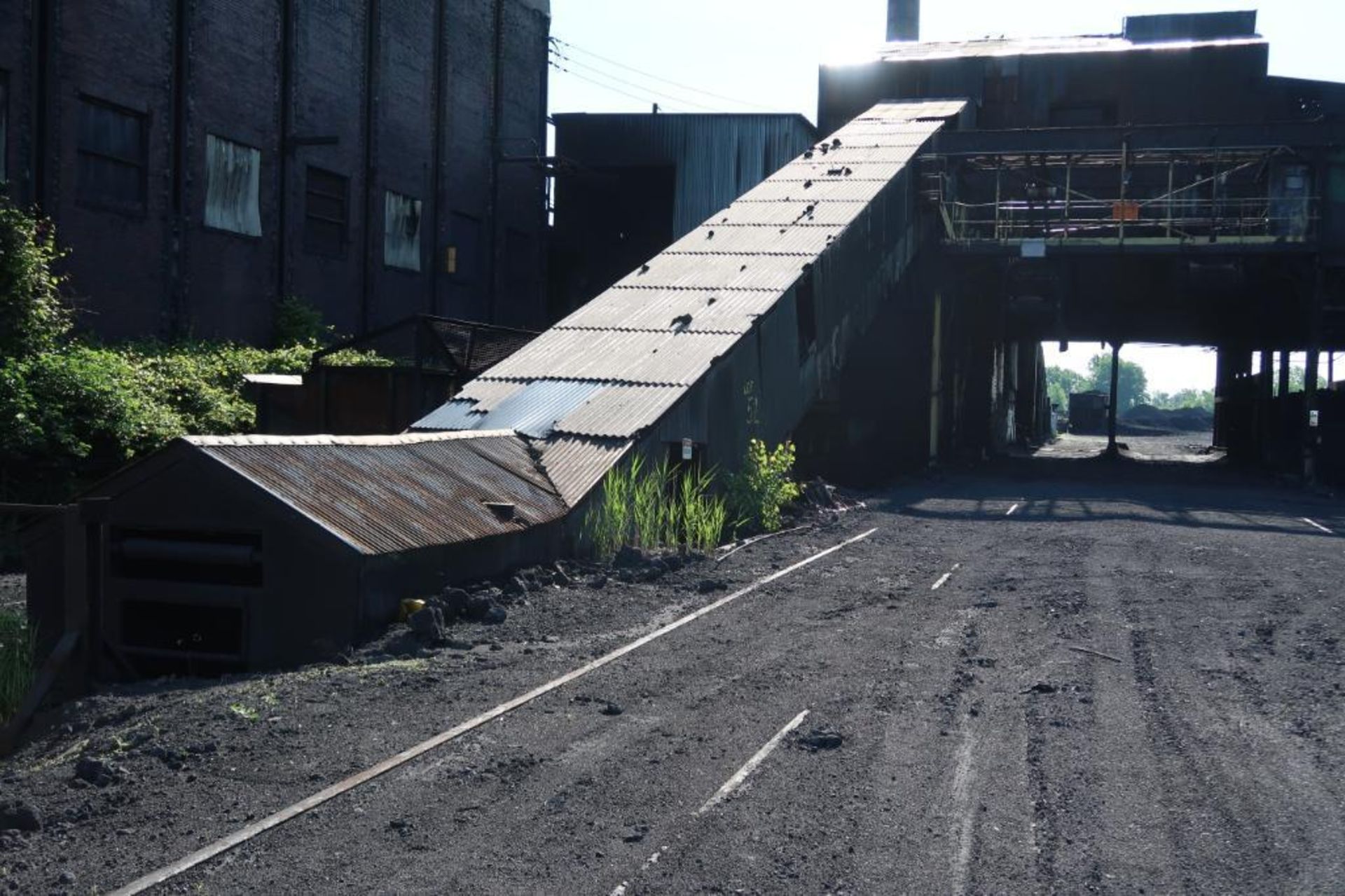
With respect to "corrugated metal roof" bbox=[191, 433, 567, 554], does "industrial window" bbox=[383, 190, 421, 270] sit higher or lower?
higher

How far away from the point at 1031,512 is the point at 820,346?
13.7 feet

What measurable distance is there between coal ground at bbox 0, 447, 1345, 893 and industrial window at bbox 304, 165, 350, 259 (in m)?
18.5

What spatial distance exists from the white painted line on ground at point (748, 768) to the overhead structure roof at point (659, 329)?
6126 millimetres

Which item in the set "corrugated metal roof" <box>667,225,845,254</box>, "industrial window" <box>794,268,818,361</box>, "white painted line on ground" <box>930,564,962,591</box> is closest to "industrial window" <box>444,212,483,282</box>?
"corrugated metal roof" <box>667,225,845,254</box>

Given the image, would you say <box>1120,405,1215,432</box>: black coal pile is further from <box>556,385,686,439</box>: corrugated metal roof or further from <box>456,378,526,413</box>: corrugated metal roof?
<box>456,378,526,413</box>: corrugated metal roof

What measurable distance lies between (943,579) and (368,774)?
→ 766 cm

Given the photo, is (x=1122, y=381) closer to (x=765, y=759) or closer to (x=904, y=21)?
(x=904, y=21)

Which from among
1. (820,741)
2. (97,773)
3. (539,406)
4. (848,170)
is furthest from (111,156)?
(820,741)

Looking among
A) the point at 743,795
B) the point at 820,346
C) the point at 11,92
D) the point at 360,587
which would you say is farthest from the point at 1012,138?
the point at 743,795

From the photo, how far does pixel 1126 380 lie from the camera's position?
179000 millimetres

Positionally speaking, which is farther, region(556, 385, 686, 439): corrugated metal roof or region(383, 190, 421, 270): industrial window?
region(383, 190, 421, 270): industrial window

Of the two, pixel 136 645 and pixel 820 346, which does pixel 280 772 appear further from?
pixel 820 346

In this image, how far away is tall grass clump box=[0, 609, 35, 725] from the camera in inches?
314

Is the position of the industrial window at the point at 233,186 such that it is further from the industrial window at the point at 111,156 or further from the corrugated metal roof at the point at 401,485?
the corrugated metal roof at the point at 401,485
